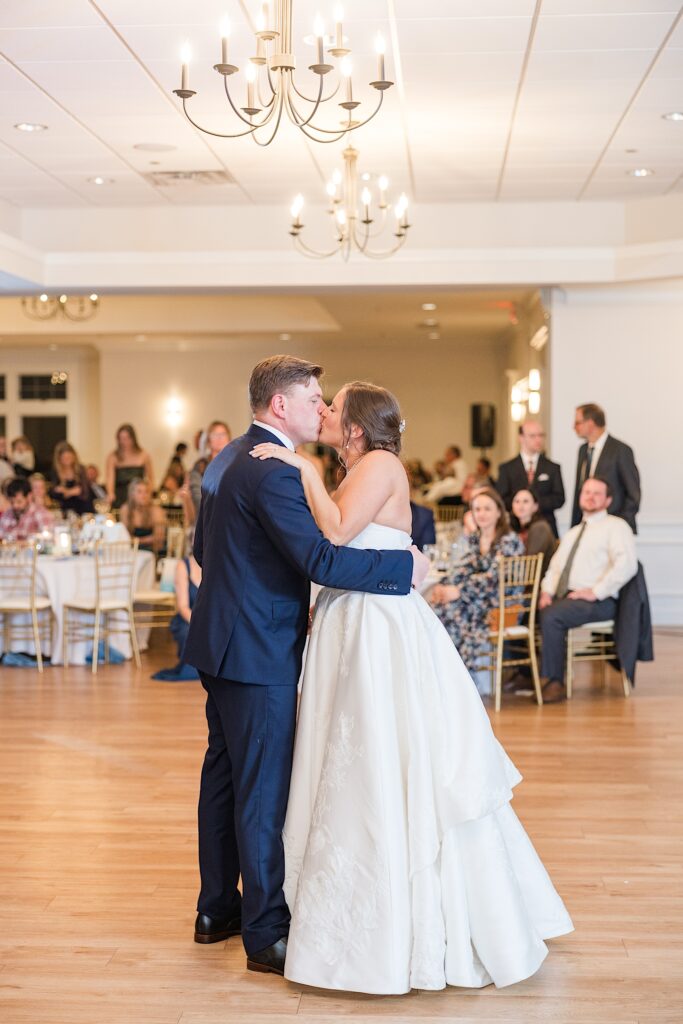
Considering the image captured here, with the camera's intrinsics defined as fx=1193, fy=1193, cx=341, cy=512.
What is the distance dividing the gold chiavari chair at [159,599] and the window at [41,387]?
10.6m

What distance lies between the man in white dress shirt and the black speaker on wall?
37.8 feet

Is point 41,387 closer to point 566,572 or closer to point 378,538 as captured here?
point 566,572

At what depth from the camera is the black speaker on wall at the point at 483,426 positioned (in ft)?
62.6

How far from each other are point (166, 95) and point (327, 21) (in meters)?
1.33

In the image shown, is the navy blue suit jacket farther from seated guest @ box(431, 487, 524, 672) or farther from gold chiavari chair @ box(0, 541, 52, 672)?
gold chiavari chair @ box(0, 541, 52, 672)

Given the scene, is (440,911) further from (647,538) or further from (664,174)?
(647,538)

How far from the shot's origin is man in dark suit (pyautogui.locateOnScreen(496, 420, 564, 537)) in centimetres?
937

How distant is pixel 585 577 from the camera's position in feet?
24.7

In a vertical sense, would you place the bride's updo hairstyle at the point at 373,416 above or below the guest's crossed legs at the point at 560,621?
above

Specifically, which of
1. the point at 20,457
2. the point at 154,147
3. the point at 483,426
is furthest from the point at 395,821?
the point at 483,426

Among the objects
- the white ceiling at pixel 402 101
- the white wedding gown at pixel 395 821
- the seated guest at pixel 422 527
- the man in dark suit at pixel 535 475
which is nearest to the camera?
the white wedding gown at pixel 395 821

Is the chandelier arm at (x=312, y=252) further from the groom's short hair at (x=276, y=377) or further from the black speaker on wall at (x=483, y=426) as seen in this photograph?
the black speaker on wall at (x=483, y=426)

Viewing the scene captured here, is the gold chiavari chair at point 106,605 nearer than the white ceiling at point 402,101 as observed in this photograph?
No

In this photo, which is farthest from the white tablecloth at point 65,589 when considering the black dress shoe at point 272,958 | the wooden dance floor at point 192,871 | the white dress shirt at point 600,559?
the black dress shoe at point 272,958
